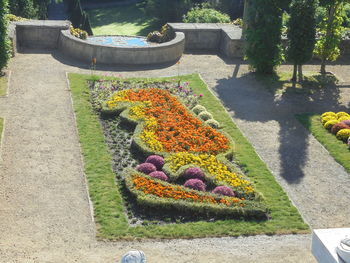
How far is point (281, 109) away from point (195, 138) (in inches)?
228

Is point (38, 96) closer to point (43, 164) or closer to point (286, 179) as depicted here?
point (43, 164)

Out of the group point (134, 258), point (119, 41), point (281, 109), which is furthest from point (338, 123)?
point (134, 258)

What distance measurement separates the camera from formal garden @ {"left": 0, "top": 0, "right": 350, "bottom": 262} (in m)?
17.8

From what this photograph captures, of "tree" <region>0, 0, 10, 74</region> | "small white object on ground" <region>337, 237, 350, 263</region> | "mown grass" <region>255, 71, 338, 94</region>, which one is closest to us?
"small white object on ground" <region>337, 237, 350, 263</region>

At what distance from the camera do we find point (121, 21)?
166 ft

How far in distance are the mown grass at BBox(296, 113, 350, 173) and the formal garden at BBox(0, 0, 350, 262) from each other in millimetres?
40

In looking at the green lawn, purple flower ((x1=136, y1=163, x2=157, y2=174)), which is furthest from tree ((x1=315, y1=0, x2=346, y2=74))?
the green lawn

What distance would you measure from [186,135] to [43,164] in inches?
216

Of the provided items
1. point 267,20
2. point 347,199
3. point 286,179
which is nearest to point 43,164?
point 286,179

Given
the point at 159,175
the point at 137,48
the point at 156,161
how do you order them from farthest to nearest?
the point at 137,48, the point at 156,161, the point at 159,175

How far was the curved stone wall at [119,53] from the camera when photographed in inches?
1211

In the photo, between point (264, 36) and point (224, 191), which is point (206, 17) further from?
point (224, 191)

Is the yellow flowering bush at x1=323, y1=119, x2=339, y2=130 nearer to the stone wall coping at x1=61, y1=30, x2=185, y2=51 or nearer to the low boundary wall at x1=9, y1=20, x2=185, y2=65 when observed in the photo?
the low boundary wall at x1=9, y1=20, x2=185, y2=65

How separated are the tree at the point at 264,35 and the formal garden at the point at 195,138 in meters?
0.05
